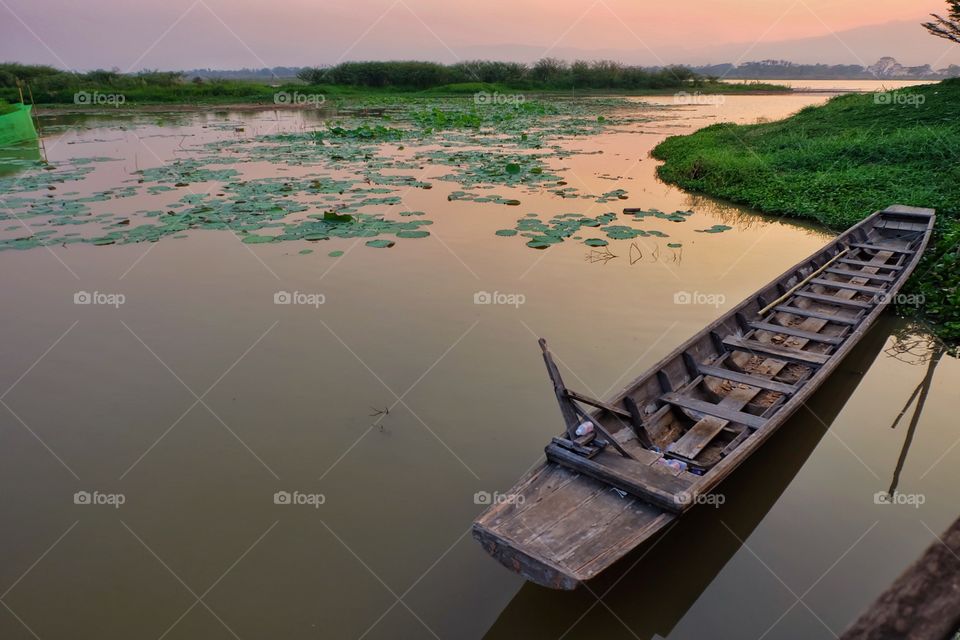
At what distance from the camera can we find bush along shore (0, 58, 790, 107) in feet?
89.5

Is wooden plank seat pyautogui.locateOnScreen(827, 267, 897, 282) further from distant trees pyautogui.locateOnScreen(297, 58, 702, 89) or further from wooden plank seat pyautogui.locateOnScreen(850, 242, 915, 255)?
distant trees pyautogui.locateOnScreen(297, 58, 702, 89)

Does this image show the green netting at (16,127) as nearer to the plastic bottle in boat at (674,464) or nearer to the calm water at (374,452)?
the calm water at (374,452)

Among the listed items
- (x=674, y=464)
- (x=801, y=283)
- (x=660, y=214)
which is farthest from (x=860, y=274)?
(x=674, y=464)

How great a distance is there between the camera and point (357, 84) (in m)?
37.0

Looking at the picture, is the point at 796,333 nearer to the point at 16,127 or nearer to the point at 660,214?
the point at 660,214

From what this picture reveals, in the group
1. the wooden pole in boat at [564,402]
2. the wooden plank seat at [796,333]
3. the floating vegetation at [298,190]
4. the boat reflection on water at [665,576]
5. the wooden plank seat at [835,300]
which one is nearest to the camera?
the boat reflection on water at [665,576]

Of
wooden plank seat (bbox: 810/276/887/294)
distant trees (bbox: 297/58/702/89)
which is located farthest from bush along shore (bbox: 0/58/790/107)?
wooden plank seat (bbox: 810/276/887/294)

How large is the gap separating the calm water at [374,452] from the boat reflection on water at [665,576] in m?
0.01

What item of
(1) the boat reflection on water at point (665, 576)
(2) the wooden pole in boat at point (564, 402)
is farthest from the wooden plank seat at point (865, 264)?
(2) the wooden pole in boat at point (564, 402)

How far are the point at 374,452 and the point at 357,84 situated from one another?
38065 mm

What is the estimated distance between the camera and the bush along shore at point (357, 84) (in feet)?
89.5

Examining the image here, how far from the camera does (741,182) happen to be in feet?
31.2

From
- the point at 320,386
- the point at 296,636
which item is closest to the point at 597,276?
the point at 320,386

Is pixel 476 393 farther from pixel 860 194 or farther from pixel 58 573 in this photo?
pixel 860 194
